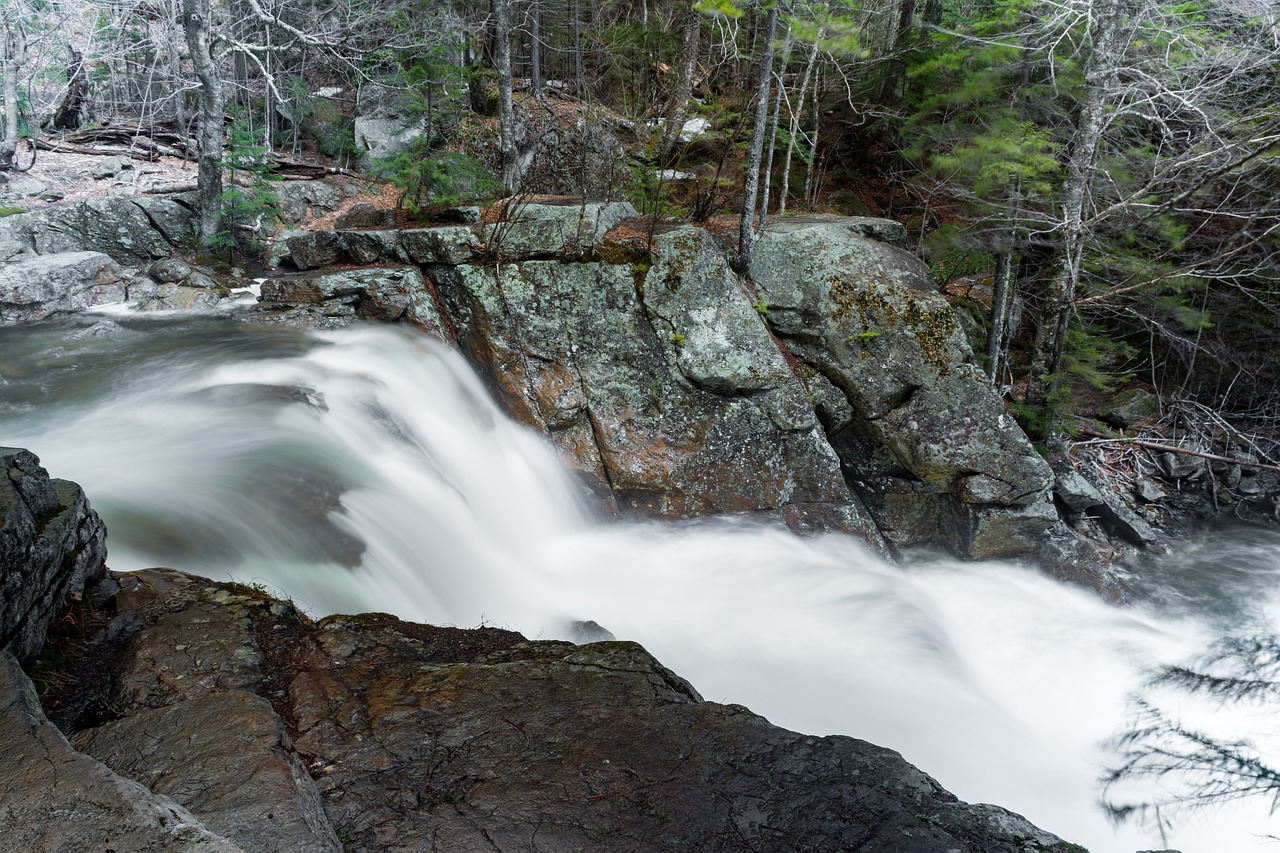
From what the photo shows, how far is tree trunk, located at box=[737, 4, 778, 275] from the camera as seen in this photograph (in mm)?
7828

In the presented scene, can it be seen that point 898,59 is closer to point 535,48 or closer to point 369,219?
point 535,48

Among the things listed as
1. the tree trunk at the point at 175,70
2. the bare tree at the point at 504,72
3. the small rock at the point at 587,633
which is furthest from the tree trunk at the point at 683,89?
the small rock at the point at 587,633

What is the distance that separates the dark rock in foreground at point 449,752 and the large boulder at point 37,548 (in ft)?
0.75

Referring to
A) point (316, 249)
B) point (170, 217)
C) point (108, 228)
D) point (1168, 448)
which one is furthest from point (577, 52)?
point (1168, 448)

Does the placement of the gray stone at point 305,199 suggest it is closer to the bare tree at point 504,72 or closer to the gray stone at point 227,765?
the bare tree at point 504,72

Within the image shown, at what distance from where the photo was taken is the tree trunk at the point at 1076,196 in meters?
7.34

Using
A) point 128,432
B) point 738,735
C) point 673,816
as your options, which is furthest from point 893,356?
point 128,432

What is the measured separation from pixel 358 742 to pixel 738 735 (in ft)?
5.25

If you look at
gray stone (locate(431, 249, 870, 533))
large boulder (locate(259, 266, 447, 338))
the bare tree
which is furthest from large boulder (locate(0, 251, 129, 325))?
gray stone (locate(431, 249, 870, 533))

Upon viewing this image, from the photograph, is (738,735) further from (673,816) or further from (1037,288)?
(1037,288)

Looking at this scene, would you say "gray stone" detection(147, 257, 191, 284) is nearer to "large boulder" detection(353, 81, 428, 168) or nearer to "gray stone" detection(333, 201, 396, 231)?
"gray stone" detection(333, 201, 396, 231)

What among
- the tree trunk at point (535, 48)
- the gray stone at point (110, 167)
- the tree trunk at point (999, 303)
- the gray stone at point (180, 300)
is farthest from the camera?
the tree trunk at point (535, 48)

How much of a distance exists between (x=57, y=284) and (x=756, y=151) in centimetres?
1037

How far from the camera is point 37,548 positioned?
301 centimetres
